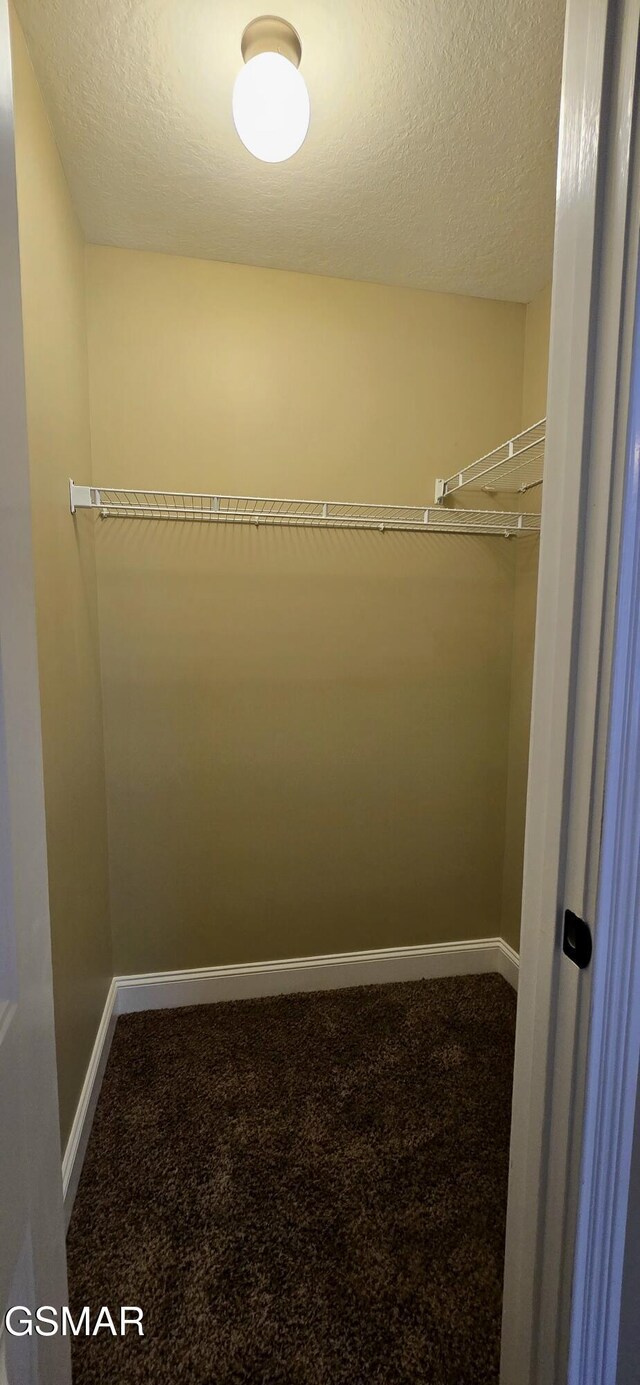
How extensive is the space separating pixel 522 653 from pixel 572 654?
1.50 metres

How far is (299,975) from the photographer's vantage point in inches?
77.5

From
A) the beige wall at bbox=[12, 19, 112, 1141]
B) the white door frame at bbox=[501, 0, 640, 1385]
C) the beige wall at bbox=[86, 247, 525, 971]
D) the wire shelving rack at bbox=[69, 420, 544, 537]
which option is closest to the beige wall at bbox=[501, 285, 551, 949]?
the beige wall at bbox=[86, 247, 525, 971]

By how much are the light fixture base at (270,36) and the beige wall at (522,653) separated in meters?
1.17

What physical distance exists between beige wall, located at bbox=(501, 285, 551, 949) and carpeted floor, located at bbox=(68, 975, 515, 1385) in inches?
19.3

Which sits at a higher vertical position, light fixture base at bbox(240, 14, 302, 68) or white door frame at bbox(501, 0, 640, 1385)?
light fixture base at bbox(240, 14, 302, 68)

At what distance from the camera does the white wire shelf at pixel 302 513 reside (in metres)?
1.65

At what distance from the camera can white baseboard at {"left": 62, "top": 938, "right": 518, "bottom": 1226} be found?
186cm

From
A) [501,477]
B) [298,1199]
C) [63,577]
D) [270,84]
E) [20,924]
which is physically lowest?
[298,1199]

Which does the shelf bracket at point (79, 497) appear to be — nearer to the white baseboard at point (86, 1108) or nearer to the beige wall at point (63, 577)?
the beige wall at point (63, 577)

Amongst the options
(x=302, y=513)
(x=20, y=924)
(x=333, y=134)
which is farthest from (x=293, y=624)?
(x=20, y=924)

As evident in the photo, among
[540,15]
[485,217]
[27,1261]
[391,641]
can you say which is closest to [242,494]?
[391,641]

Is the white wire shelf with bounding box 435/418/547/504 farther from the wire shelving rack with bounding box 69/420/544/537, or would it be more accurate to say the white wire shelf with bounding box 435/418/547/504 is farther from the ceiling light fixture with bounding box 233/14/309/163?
the ceiling light fixture with bounding box 233/14/309/163

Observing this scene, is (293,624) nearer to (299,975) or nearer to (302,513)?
(302,513)

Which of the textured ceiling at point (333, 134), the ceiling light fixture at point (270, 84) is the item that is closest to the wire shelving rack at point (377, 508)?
the textured ceiling at point (333, 134)
